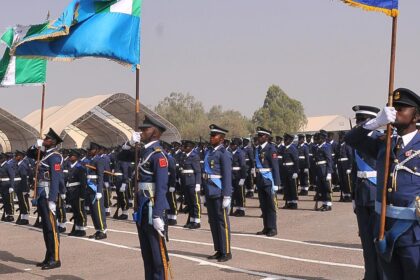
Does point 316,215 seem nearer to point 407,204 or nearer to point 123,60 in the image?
point 123,60

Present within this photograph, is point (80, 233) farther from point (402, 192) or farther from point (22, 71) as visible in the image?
point (402, 192)

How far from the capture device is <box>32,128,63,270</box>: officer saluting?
9367 millimetres

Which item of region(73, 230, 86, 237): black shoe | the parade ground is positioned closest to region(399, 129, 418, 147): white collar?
the parade ground

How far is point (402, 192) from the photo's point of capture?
4730 mm

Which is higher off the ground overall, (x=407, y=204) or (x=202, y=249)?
(x=407, y=204)

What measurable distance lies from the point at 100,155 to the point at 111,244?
3042mm

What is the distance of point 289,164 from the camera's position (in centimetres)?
1744

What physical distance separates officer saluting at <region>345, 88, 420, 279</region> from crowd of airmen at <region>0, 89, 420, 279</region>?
0.06ft

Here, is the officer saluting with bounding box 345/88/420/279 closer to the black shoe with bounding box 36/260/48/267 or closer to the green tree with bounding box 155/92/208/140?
the black shoe with bounding box 36/260/48/267

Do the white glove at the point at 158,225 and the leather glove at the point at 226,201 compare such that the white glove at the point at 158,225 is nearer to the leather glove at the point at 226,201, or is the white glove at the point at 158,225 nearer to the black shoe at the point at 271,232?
the leather glove at the point at 226,201

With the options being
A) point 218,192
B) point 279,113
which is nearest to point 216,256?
point 218,192

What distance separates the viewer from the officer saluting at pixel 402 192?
462 cm

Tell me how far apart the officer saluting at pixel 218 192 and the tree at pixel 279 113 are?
6051cm

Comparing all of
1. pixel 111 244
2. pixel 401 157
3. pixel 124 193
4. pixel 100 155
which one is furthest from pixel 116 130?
pixel 401 157
